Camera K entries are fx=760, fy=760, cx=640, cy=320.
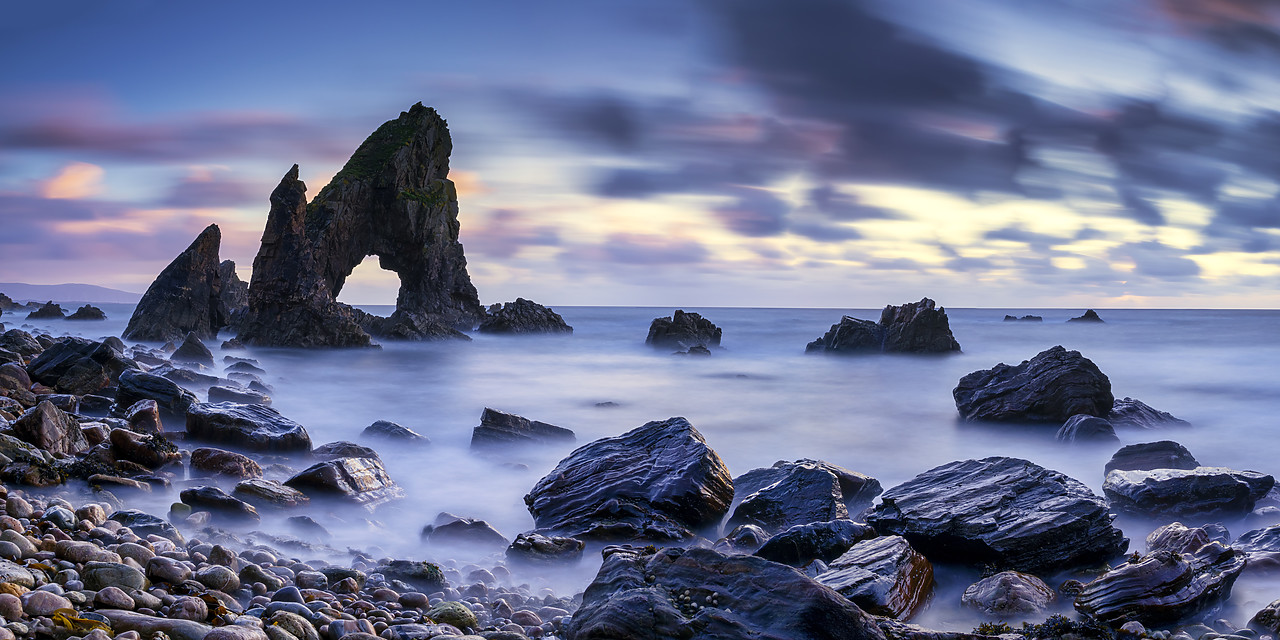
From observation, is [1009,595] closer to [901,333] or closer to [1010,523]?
[1010,523]

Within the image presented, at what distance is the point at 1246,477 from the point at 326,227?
40755mm

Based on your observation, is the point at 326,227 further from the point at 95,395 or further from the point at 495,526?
the point at 495,526

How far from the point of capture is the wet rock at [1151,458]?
11258mm

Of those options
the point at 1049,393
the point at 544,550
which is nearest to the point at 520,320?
the point at 1049,393

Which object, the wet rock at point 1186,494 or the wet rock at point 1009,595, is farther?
the wet rock at point 1186,494

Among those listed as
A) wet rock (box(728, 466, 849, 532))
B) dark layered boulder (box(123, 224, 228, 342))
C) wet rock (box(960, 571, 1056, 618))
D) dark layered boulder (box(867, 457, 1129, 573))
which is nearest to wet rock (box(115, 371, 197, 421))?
wet rock (box(728, 466, 849, 532))

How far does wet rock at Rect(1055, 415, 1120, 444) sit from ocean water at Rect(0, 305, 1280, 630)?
0.28 meters

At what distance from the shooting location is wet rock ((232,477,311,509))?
8.28 metres

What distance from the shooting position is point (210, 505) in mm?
7816

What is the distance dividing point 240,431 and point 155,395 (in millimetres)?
2320

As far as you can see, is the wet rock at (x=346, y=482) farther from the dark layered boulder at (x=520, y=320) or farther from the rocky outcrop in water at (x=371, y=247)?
the dark layered boulder at (x=520, y=320)

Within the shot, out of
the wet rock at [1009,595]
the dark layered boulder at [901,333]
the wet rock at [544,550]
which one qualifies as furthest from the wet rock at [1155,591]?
the dark layered boulder at [901,333]

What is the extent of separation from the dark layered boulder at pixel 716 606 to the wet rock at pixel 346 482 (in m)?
4.94

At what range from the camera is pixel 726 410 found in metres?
20.3
